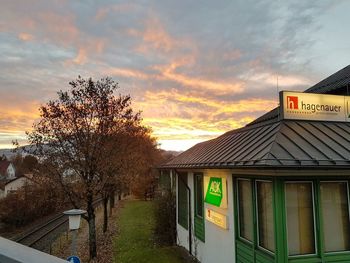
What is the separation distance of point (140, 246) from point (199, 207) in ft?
20.1

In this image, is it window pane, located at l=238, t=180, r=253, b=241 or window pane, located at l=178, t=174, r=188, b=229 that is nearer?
window pane, located at l=238, t=180, r=253, b=241

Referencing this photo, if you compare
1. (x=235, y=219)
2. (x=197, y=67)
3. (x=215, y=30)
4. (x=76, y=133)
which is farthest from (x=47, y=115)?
(x=235, y=219)

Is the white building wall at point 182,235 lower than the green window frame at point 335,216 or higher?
lower

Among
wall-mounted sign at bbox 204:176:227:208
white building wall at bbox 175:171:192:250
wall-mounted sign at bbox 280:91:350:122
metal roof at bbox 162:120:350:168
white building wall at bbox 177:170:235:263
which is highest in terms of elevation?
wall-mounted sign at bbox 280:91:350:122

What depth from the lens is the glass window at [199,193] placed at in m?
11.9

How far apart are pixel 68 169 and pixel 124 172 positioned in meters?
3.15

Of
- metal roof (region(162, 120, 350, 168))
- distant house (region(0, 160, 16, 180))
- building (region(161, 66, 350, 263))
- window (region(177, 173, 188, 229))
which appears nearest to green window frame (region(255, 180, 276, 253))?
building (region(161, 66, 350, 263))

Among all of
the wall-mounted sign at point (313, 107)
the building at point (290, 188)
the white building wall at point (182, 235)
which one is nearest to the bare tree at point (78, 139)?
the white building wall at point (182, 235)

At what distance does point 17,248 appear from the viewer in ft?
3.72

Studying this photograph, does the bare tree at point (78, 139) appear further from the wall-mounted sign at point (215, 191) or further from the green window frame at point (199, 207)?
the wall-mounted sign at point (215, 191)

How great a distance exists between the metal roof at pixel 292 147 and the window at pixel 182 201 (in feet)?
17.0

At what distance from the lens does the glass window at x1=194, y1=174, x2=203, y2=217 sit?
11938 millimetres

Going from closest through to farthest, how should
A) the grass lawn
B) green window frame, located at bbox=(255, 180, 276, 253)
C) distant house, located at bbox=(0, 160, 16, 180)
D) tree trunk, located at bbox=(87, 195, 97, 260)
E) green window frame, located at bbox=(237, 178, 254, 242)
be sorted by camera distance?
green window frame, located at bbox=(255, 180, 276, 253) → green window frame, located at bbox=(237, 178, 254, 242) → the grass lawn → tree trunk, located at bbox=(87, 195, 97, 260) → distant house, located at bbox=(0, 160, 16, 180)

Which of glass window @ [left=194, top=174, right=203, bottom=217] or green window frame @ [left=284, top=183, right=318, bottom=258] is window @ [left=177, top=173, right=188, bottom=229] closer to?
glass window @ [left=194, top=174, right=203, bottom=217]
